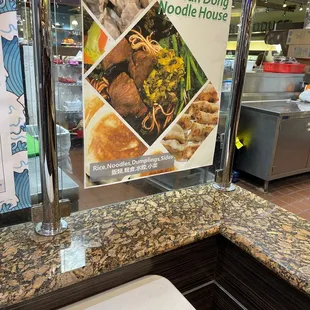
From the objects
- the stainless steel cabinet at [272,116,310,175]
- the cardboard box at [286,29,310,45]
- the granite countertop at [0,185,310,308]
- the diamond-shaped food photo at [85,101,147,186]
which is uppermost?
the cardboard box at [286,29,310,45]

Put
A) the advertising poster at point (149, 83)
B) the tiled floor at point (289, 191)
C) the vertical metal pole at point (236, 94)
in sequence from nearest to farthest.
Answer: the advertising poster at point (149, 83), the vertical metal pole at point (236, 94), the tiled floor at point (289, 191)

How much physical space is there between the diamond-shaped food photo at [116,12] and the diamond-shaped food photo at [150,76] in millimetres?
27

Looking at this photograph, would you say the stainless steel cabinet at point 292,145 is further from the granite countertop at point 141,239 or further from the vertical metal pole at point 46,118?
the vertical metal pole at point 46,118

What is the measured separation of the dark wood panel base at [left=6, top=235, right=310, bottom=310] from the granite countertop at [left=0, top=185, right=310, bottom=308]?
6 centimetres

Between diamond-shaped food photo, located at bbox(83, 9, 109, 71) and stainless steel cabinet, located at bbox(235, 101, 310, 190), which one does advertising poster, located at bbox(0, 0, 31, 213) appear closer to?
diamond-shaped food photo, located at bbox(83, 9, 109, 71)

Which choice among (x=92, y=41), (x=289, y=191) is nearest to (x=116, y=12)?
(x=92, y=41)

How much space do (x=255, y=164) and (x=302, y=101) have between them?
144cm

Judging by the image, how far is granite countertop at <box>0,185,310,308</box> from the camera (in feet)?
2.61

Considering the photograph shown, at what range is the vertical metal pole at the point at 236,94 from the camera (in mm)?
1117

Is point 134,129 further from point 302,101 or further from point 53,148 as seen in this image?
point 302,101

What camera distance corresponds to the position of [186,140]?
3.81 ft

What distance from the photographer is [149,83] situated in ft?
3.30

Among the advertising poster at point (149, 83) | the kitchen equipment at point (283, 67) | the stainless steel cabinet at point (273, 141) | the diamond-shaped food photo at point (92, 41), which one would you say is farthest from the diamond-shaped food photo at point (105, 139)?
the kitchen equipment at point (283, 67)

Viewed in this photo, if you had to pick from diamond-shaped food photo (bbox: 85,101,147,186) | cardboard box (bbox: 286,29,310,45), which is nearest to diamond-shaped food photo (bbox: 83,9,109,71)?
diamond-shaped food photo (bbox: 85,101,147,186)
